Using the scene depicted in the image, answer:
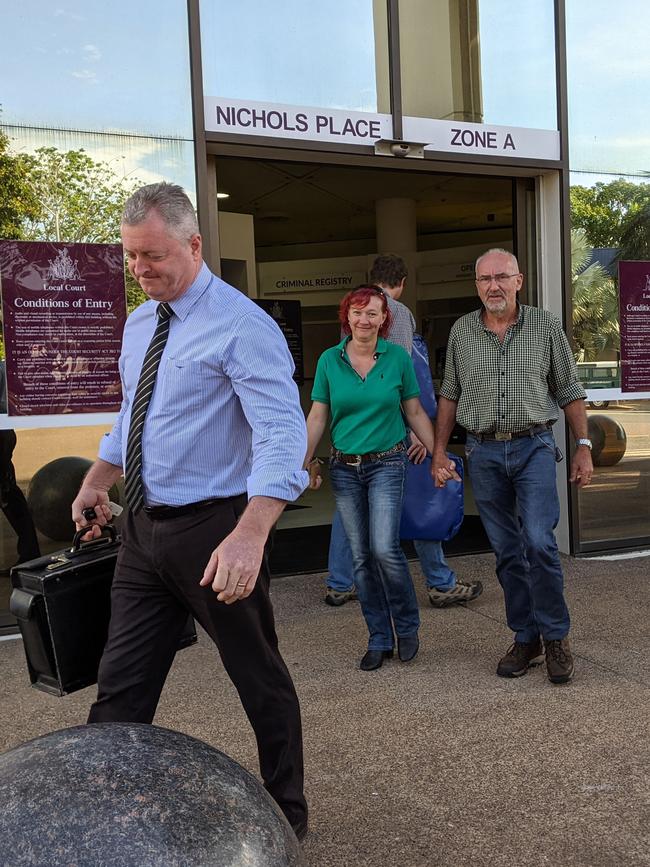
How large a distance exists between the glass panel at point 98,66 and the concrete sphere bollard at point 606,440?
13.0 feet

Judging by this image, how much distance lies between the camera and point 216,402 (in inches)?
116

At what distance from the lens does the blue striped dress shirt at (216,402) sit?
285cm

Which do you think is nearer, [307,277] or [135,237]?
[135,237]

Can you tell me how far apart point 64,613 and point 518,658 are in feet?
8.96

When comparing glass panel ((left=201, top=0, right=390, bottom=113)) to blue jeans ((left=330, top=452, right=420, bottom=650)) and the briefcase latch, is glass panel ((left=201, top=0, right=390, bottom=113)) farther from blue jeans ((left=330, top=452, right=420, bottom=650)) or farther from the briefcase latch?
the briefcase latch

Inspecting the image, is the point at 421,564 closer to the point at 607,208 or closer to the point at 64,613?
the point at 607,208

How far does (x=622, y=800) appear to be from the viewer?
11.7 feet

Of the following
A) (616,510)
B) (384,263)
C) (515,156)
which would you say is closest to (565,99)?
(515,156)

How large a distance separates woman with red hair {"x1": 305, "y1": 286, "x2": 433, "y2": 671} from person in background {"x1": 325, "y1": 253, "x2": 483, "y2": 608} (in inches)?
30.5

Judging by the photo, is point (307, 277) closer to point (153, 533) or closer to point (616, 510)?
point (616, 510)

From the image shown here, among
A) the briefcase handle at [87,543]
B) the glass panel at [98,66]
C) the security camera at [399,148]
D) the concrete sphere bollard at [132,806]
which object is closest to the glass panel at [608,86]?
the security camera at [399,148]

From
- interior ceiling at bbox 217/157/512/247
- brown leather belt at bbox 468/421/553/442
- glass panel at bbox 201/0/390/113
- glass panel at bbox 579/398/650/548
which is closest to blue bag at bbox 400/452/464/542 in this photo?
brown leather belt at bbox 468/421/553/442

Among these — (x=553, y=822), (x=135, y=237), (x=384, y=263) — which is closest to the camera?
(x=135, y=237)

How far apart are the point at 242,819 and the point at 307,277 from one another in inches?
661
